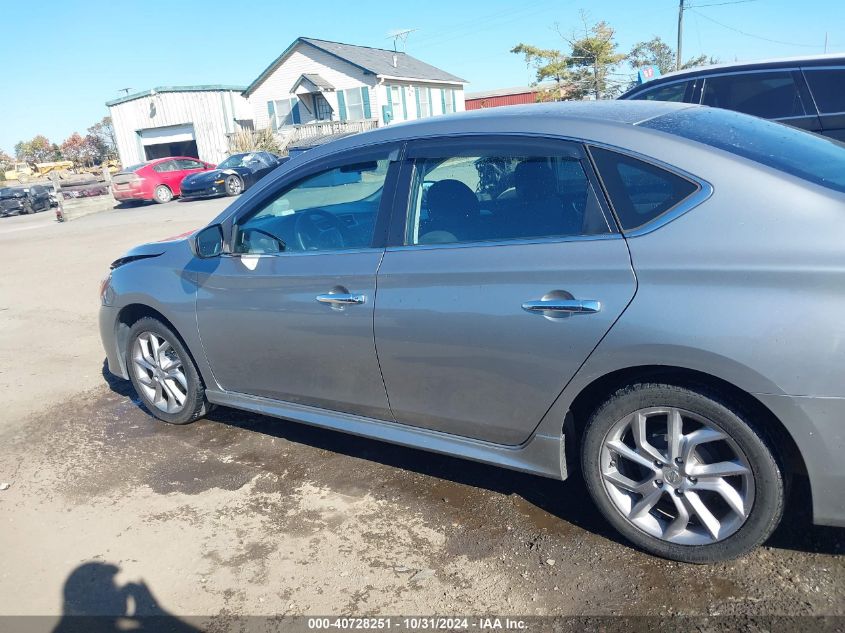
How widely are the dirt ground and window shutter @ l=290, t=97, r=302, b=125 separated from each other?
3699 cm

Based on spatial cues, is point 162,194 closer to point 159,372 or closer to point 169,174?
point 169,174

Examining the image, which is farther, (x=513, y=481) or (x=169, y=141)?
(x=169, y=141)

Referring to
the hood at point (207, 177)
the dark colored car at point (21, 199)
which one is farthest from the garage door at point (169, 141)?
the hood at point (207, 177)

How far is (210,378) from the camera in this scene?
13.2 ft

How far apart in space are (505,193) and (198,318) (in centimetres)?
200

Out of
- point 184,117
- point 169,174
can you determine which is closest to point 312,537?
point 169,174

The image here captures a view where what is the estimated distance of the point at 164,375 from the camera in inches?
171

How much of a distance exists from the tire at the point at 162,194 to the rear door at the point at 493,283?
24.2 metres

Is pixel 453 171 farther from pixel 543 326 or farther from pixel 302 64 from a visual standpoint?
pixel 302 64

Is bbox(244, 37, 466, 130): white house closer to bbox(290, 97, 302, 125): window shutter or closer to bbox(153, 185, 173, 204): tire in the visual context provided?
bbox(290, 97, 302, 125): window shutter

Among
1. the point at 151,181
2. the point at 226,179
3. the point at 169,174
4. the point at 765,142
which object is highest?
the point at 765,142

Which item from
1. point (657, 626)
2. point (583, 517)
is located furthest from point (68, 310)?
point (657, 626)

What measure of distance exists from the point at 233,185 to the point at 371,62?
A: 18.2 m

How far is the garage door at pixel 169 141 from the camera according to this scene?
40.9 meters
